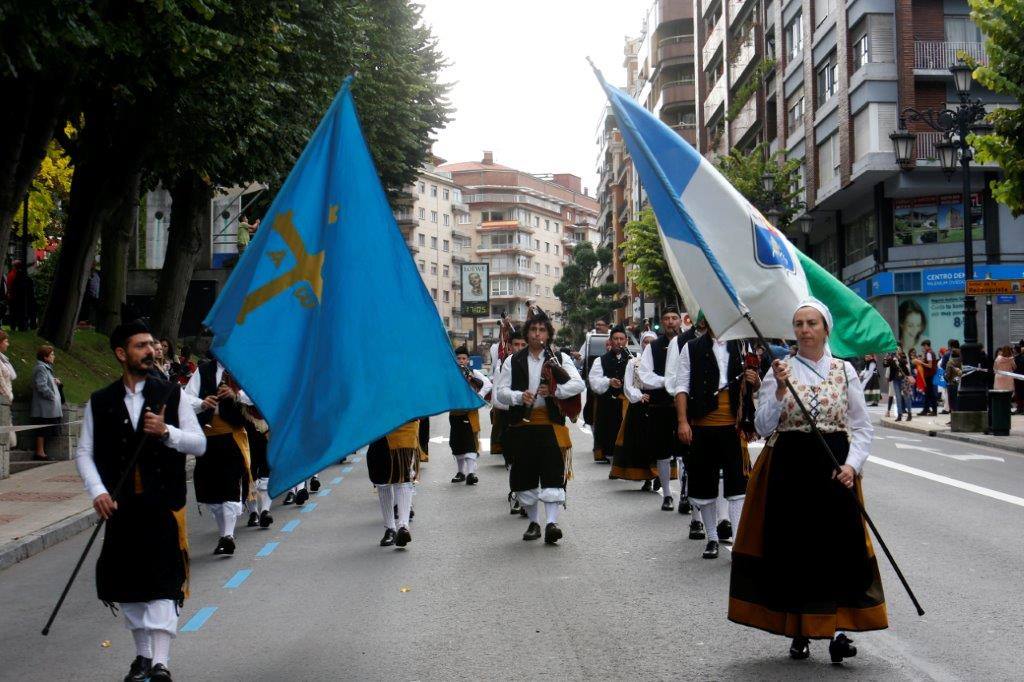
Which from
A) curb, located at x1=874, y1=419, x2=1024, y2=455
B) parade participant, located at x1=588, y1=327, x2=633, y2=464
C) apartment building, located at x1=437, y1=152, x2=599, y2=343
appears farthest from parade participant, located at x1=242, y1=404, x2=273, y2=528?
apartment building, located at x1=437, y1=152, x2=599, y2=343

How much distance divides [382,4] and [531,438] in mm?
22606

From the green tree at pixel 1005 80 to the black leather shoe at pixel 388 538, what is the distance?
13000mm

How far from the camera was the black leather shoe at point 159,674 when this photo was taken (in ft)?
19.2

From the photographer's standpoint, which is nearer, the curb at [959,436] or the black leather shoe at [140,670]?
the black leather shoe at [140,670]

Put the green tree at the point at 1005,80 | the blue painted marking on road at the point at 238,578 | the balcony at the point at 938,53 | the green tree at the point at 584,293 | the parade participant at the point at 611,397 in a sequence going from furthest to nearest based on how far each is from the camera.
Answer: the green tree at the point at 584,293, the balcony at the point at 938,53, the green tree at the point at 1005,80, the parade participant at the point at 611,397, the blue painted marking on road at the point at 238,578

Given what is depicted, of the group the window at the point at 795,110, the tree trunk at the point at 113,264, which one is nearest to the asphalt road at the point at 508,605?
the tree trunk at the point at 113,264

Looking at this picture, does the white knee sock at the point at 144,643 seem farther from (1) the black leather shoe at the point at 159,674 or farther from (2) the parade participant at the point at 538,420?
(2) the parade participant at the point at 538,420

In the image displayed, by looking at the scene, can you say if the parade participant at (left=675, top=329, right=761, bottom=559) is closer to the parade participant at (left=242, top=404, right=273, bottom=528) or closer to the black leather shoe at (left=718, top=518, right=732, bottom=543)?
the black leather shoe at (left=718, top=518, right=732, bottom=543)

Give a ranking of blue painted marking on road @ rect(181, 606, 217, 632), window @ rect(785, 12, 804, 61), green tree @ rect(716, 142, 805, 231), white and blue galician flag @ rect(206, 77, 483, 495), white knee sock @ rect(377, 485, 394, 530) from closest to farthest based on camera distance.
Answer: white and blue galician flag @ rect(206, 77, 483, 495)
blue painted marking on road @ rect(181, 606, 217, 632)
white knee sock @ rect(377, 485, 394, 530)
green tree @ rect(716, 142, 805, 231)
window @ rect(785, 12, 804, 61)

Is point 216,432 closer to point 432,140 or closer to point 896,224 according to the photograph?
point 432,140

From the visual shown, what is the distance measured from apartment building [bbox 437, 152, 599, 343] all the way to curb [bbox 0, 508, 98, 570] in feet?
395

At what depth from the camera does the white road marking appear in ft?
43.3

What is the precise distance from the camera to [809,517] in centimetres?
610

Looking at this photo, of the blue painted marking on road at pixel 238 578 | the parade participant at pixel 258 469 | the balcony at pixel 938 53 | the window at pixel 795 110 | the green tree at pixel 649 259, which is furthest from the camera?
the green tree at pixel 649 259
